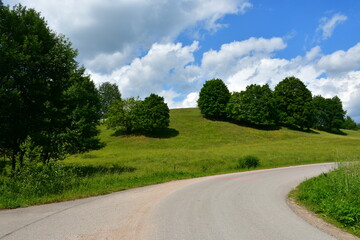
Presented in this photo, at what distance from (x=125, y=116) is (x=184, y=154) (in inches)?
934

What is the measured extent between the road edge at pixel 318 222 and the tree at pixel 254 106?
52.9 meters

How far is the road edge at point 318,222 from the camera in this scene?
19.1 ft

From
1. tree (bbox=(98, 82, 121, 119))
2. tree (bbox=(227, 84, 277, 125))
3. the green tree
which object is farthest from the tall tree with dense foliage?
tree (bbox=(98, 82, 121, 119))

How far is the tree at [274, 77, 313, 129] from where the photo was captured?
6494 cm

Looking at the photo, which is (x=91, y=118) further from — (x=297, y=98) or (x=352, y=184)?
(x=297, y=98)

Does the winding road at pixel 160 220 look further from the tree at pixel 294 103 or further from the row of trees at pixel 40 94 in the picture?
the tree at pixel 294 103

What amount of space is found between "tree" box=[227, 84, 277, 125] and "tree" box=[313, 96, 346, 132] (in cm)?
3196

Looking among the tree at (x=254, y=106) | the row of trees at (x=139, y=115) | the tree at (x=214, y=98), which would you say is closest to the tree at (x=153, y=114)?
the row of trees at (x=139, y=115)

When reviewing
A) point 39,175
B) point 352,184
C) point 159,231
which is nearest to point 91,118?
point 39,175

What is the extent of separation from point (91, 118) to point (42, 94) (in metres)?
3.53

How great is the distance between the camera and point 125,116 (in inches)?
2071

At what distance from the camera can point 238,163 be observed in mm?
26141

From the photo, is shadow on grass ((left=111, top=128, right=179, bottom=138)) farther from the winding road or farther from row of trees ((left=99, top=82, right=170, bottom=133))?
the winding road

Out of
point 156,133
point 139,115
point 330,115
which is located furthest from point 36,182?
point 330,115
